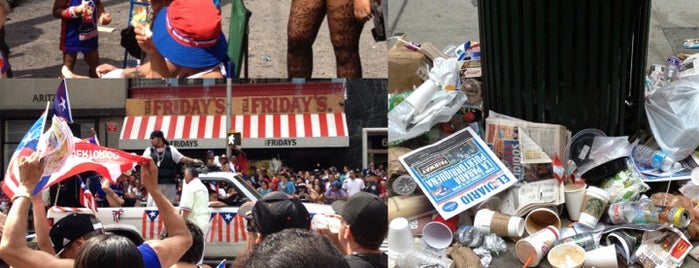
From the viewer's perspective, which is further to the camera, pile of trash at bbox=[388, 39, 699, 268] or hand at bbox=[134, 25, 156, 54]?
pile of trash at bbox=[388, 39, 699, 268]

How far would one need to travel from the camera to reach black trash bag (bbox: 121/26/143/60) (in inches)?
121

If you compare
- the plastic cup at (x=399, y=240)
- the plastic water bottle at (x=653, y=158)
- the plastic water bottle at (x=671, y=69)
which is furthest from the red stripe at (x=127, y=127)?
the plastic water bottle at (x=671, y=69)

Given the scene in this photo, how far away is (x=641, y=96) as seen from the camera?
4.88 m

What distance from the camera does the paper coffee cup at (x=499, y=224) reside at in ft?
14.3

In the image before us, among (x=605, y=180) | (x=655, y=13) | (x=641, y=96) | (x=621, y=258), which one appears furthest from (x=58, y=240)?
(x=655, y=13)

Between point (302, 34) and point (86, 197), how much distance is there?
0.82 metres

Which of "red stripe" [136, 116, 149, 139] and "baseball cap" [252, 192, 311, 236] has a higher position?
"red stripe" [136, 116, 149, 139]

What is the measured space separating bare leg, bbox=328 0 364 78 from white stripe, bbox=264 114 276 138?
307 millimetres

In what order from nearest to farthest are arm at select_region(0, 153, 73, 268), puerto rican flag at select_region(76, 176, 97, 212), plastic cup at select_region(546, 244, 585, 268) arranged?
arm at select_region(0, 153, 73, 268) → puerto rican flag at select_region(76, 176, 97, 212) → plastic cup at select_region(546, 244, 585, 268)

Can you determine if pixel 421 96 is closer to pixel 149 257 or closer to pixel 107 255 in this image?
pixel 149 257

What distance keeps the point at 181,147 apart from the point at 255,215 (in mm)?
315

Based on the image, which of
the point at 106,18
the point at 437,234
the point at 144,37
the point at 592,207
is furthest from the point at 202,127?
the point at 592,207

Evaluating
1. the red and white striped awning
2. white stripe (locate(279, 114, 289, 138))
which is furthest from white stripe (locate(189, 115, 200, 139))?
white stripe (locate(279, 114, 289, 138))

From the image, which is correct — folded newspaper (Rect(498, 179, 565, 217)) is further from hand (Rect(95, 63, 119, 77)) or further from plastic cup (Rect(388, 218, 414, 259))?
hand (Rect(95, 63, 119, 77))
